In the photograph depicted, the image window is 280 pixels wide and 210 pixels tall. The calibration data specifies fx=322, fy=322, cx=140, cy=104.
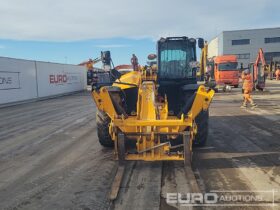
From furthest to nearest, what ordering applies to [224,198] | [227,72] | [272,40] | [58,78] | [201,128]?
[272,40], [227,72], [58,78], [201,128], [224,198]

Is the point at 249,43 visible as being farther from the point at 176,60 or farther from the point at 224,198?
the point at 224,198

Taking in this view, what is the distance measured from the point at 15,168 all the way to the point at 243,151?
184 inches

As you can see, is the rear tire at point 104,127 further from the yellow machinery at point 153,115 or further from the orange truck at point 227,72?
the orange truck at point 227,72

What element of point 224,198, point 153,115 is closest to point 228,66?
point 153,115

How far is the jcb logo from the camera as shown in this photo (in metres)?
26.4

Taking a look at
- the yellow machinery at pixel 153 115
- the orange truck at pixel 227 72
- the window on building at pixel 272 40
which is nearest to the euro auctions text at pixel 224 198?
the yellow machinery at pixel 153 115

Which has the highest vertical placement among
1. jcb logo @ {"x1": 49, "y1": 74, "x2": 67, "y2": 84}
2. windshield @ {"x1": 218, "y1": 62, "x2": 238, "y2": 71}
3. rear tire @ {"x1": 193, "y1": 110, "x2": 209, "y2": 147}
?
windshield @ {"x1": 218, "y1": 62, "x2": 238, "y2": 71}

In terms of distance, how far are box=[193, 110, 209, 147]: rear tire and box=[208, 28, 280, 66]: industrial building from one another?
66.8 m

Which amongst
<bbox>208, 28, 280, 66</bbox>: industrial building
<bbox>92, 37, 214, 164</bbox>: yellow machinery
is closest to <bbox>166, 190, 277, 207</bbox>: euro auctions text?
<bbox>92, 37, 214, 164</bbox>: yellow machinery

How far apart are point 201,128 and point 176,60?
239cm

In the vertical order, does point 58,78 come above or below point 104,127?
above

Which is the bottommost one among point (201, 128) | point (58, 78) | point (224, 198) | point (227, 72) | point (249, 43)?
point (224, 198)

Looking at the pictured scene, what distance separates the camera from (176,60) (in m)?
8.65

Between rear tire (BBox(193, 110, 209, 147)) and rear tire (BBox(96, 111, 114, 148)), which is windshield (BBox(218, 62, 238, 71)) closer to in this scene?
rear tire (BBox(193, 110, 209, 147))
